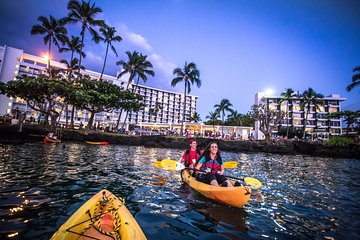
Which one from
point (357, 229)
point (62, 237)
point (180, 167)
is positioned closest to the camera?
point (62, 237)

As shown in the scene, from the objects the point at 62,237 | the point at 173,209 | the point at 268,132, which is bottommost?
the point at 173,209

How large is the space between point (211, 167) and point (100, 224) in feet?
14.2

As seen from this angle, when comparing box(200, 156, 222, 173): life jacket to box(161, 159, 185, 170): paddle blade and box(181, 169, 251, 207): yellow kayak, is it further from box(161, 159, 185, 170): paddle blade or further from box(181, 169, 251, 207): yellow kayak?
box(161, 159, 185, 170): paddle blade

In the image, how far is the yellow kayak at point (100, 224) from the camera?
294 centimetres

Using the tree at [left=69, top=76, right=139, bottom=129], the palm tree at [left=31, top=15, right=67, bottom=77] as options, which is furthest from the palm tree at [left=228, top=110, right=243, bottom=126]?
the palm tree at [left=31, top=15, right=67, bottom=77]

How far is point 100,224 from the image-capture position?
336 cm

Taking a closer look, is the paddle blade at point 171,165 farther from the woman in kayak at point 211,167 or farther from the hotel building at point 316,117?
the hotel building at point 316,117

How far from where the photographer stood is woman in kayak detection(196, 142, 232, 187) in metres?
6.40

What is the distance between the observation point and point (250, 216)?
5070mm

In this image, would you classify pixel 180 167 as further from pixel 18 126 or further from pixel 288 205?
pixel 18 126

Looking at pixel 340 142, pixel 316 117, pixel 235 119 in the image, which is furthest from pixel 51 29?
pixel 316 117

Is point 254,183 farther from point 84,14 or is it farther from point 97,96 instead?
point 84,14

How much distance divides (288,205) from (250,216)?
2.00 m

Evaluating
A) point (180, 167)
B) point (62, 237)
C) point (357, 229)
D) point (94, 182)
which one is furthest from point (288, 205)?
point (94, 182)
